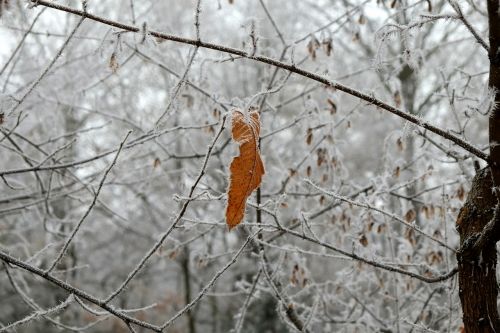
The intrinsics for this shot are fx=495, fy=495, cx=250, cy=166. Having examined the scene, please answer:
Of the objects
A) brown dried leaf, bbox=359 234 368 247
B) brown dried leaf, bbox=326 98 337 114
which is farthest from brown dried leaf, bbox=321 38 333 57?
brown dried leaf, bbox=359 234 368 247

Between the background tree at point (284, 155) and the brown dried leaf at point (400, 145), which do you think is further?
the brown dried leaf at point (400, 145)

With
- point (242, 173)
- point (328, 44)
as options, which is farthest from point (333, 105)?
point (242, 173)

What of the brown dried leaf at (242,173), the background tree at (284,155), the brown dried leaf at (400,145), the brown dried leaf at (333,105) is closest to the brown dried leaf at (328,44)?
the background tree at (284,155)

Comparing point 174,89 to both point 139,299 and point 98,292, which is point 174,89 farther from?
point 139,299

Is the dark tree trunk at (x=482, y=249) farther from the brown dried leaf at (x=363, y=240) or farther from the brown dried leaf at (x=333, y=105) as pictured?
the brown dried leaf at (x=333, y=105)

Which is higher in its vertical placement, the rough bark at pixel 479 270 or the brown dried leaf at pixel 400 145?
the brown dried leaf at pixel 400 145

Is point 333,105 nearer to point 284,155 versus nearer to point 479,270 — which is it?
point 479,270

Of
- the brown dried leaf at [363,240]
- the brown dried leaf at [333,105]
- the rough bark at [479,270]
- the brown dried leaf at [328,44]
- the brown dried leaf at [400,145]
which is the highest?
the brown dried leaf at [328,44]
